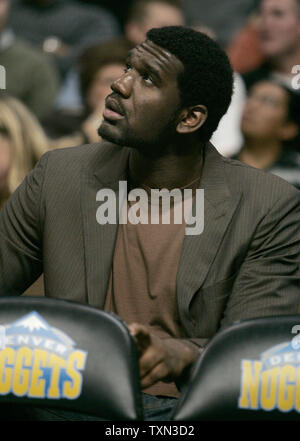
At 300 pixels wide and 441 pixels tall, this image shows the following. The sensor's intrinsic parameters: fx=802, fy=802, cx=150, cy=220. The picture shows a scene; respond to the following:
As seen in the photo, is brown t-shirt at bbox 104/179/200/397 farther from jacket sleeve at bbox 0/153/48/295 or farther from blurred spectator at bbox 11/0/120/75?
blurred spectator at bbox 11/0/120/75

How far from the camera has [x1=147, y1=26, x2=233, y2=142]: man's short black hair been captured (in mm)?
1690

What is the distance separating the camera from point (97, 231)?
5.57 ft

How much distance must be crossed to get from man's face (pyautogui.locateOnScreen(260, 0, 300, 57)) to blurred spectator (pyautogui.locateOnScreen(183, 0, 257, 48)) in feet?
0.94

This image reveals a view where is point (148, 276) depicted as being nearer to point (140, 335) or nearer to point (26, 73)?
point (140, 335)

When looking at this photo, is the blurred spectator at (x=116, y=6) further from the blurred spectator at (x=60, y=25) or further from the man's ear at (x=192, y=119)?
the man's ear at (x=192, y=119)

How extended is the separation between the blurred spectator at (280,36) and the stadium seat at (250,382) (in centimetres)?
232

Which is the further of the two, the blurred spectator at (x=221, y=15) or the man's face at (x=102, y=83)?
the blurred spectator at (x=221, y=15)

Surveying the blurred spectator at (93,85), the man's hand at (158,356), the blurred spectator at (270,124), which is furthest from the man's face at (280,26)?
the man's hand at (158,356)

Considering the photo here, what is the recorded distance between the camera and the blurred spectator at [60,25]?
377cm

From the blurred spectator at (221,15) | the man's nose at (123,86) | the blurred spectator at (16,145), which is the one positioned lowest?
the man's nose at (123,86)

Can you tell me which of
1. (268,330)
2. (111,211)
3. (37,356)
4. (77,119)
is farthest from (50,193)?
(77,119)

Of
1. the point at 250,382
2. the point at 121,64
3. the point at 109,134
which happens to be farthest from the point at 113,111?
the point at 121,64

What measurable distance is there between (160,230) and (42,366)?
22.2 inches

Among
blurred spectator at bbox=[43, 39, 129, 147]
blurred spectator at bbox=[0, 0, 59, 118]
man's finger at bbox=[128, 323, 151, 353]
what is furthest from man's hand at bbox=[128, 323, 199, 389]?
blurred spectator at bbox=[0, 0, 59, 118]
